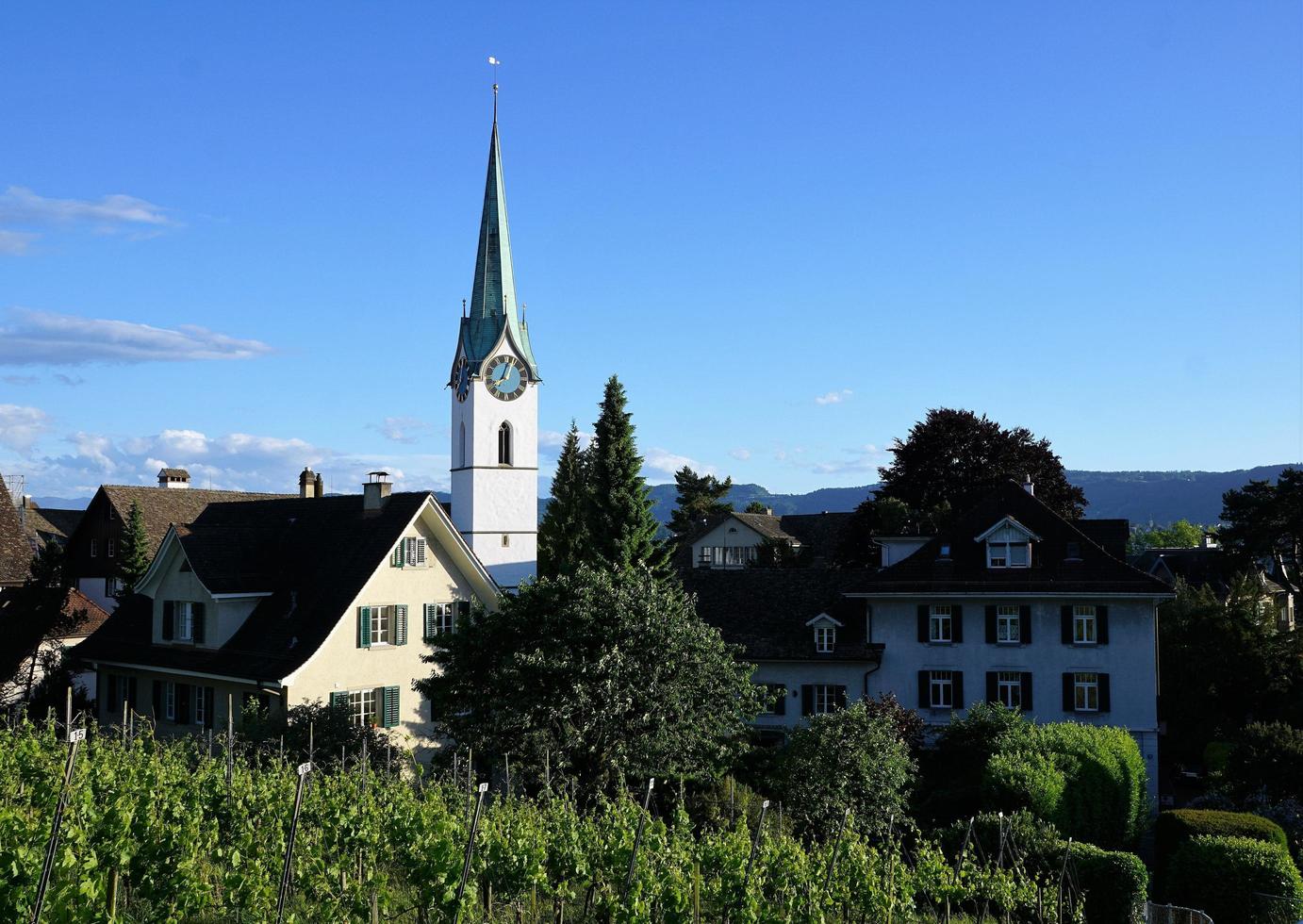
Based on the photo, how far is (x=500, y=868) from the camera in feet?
48.4

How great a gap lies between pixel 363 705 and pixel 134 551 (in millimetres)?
25095

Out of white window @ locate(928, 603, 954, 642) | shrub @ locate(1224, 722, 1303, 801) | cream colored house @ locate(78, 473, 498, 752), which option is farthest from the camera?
white window @ locate(928, 603, 954, 642)

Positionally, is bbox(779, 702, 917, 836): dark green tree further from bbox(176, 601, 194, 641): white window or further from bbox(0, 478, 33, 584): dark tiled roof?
bbox(0, 478, 33, 584): dark tiled roof

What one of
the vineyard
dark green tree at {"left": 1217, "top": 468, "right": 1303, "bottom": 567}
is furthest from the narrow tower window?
the vineyard

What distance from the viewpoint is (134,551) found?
173 ft

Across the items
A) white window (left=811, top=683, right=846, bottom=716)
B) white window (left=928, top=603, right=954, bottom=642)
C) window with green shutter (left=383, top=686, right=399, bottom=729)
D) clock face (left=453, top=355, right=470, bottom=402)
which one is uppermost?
clock face (left=453, top=355, right=470, bottom=402)

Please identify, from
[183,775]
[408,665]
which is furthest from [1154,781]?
[183,775]

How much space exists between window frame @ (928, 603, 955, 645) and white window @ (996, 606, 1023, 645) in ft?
4.80

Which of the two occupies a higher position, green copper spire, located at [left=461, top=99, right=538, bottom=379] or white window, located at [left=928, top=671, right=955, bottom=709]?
green copper spire, located at [left=461, top=99, right=538, bottom=379]

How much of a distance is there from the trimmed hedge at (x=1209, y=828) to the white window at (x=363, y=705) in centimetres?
1989

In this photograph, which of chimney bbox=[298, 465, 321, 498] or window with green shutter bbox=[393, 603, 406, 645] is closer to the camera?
window with green shutter bbox=[393, 603, 406, 645]

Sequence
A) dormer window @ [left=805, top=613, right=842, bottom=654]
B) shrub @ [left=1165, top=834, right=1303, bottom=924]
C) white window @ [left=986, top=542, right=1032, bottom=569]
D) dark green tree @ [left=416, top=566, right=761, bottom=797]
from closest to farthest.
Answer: shrub @ [left=1165, top=834, right=1303, bottom=924] < dark green tree @ [left=416, top=566, right=761, bottom=797] < white window @ [left=986, top=542, right=1032, bottom=569] < dormer window @ [left=805, top=613, right=842, bottom=654]

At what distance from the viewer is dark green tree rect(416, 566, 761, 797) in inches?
989

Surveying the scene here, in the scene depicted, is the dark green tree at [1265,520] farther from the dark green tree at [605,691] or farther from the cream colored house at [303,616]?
the dark green tree at [605,691]
